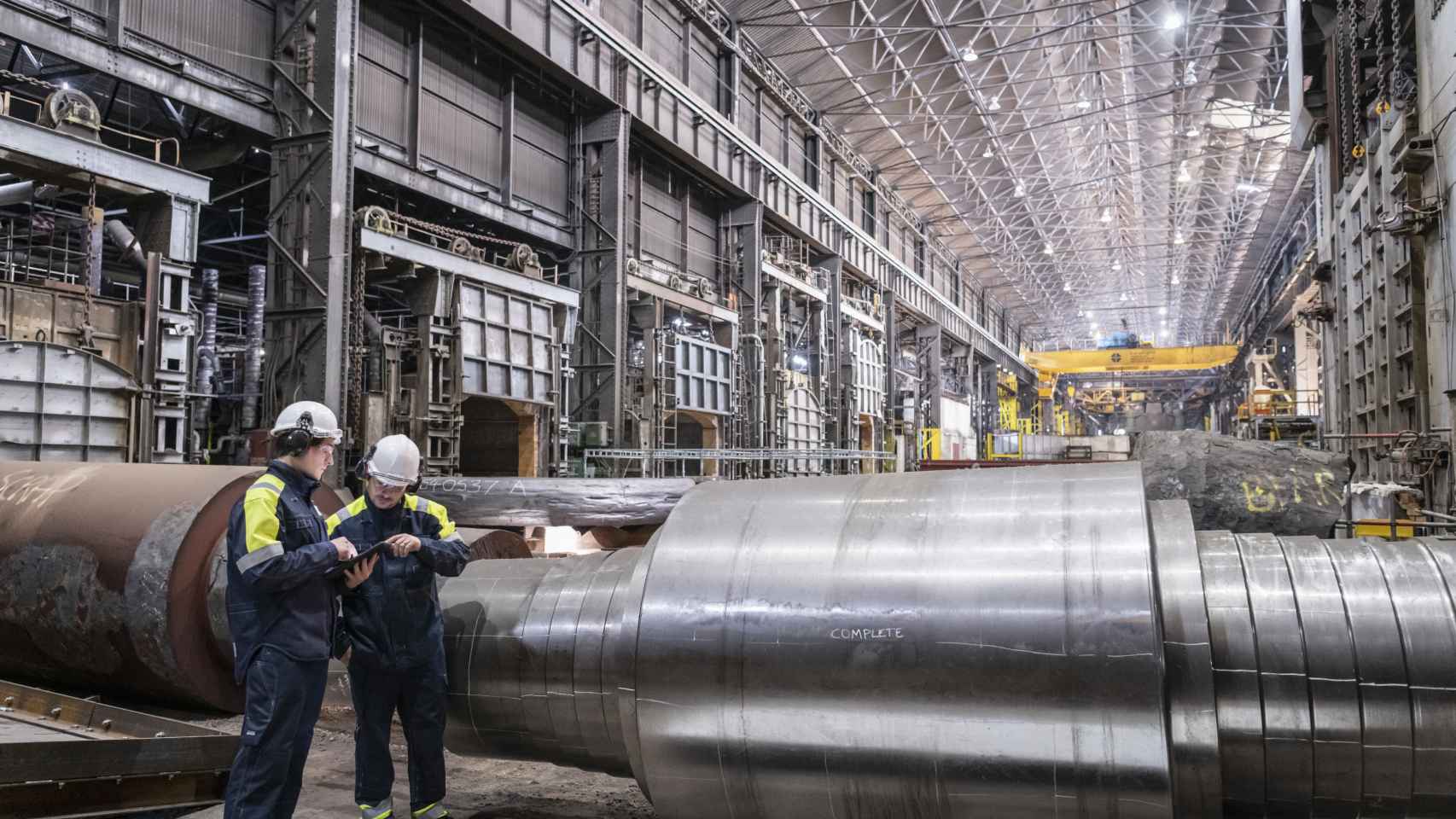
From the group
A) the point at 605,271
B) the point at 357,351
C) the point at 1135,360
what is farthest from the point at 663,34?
the point at 1135,360

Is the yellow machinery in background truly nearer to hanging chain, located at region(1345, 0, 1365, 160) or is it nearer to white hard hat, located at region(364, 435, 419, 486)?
hanging chain, located at region(1345, 0, 1365, 160)

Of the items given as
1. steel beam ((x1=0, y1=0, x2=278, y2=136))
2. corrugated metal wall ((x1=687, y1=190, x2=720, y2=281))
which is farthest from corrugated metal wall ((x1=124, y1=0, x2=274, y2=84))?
corrugated metal wall ((x1=687, y1=190, x2=720, y2=281))

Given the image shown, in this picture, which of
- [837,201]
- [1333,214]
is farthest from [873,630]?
[837,201]

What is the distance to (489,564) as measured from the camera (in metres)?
3.54

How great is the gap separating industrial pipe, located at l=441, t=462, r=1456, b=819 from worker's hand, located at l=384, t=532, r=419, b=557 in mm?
892

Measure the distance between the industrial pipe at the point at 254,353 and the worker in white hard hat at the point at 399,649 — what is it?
9.52 meters

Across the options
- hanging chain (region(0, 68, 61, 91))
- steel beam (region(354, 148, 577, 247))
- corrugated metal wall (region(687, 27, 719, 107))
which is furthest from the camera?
corrugated metal wall (region(687, 27, 719, 107))

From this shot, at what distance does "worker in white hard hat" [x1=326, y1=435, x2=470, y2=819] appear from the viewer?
3.19m

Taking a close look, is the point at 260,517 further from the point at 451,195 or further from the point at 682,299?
the point at 682,299

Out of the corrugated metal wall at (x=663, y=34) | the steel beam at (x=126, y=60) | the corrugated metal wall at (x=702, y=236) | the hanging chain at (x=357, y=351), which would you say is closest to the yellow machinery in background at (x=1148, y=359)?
the corrugated metal wall at (x=702, y=236)

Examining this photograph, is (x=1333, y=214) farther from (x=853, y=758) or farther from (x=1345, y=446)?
(x=853, y=758)

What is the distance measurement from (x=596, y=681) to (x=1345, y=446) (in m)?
13.6

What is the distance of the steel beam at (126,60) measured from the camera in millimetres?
8781

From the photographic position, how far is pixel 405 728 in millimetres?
3293
